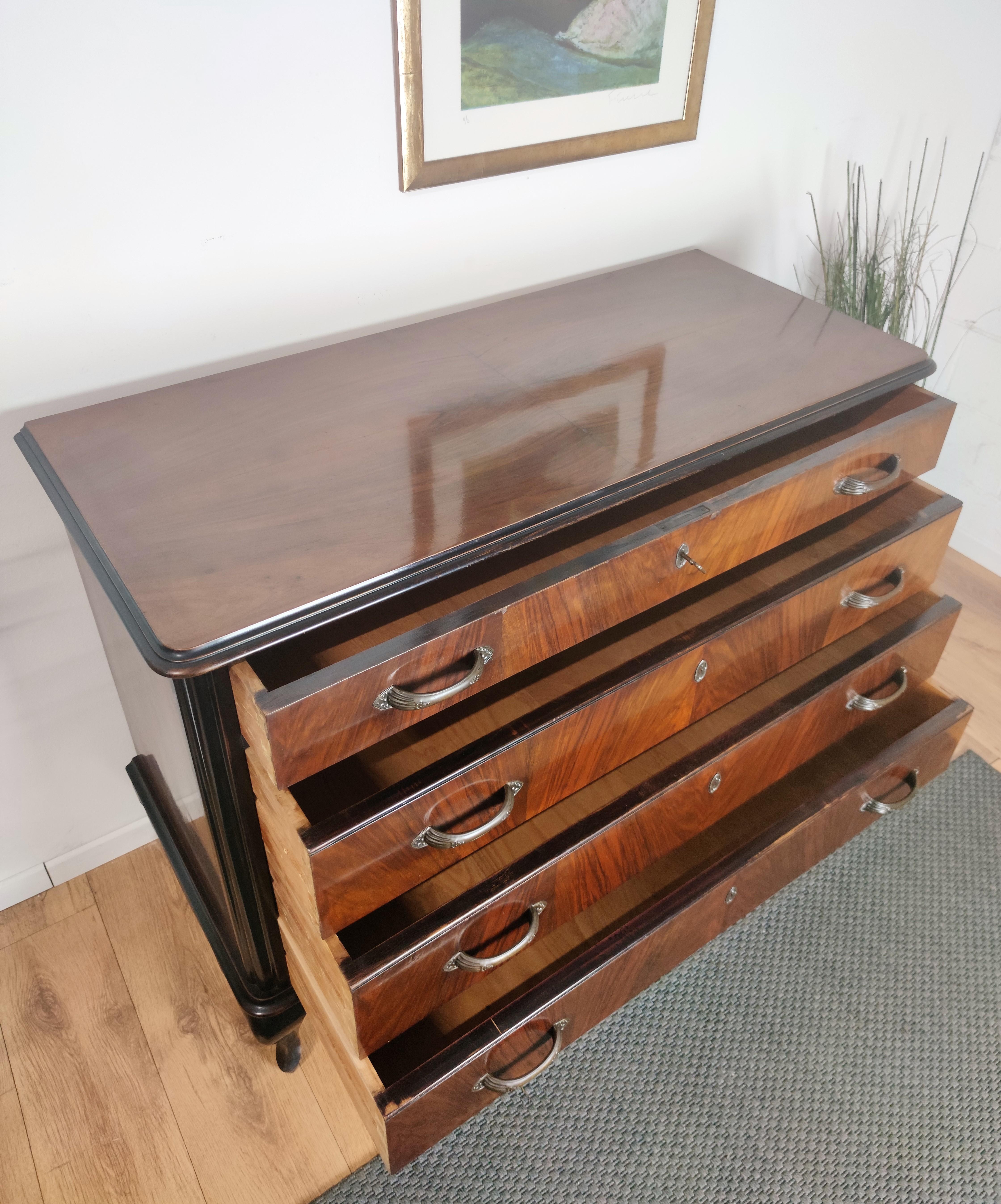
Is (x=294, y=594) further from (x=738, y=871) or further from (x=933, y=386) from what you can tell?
(x=933, y=386)

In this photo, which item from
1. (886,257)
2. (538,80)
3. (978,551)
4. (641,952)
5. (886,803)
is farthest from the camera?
(978,551)

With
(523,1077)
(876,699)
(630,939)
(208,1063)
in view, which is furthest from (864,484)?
(208,1063)

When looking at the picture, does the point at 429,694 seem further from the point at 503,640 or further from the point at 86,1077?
the point at 86,1077

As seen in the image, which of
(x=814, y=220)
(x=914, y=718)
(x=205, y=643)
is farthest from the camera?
(x=814, y=220)

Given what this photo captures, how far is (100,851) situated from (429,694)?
83 cm

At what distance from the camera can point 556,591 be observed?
0.77 meters

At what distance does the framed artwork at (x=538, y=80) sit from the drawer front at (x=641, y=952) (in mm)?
835

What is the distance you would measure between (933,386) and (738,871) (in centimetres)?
128

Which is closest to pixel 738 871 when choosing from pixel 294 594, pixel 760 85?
pixel 294 594

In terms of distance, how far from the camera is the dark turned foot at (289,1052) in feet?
3.60

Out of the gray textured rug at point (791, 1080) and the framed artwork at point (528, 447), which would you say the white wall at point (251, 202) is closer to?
the framed artwork at point (528, 447)

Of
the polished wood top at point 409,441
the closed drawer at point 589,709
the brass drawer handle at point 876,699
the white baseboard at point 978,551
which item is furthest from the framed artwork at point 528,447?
the white baseboard at point 978,551

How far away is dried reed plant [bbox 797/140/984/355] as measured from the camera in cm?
151

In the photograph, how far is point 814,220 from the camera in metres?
1.51
